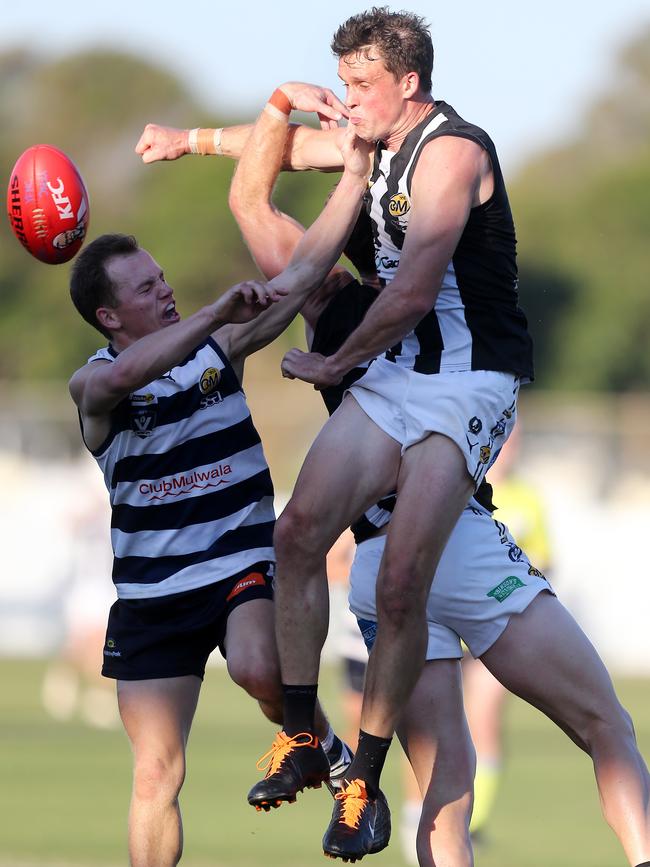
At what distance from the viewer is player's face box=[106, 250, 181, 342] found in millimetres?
5957

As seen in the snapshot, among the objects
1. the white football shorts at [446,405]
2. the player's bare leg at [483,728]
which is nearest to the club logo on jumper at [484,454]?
the white football shorts at [446,405]

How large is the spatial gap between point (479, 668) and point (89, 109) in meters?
49.7

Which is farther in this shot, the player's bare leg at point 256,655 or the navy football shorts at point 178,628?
the navy football shorts at point 178,628

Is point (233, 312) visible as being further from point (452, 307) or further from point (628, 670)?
point (628, 670)

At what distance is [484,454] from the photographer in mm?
5418

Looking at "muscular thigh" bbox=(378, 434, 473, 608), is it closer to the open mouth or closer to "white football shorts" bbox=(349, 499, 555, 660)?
"white football shorts" bbox=(349, 499, 555, 660)

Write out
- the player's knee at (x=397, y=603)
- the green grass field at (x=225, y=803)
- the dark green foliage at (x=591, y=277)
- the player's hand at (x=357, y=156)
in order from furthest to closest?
the dark green foliage at (x=591, y=277), the green grass field at (x=225, y=803), the player's hand at (x=357, y=156), the player's knee at (x=397, y=603)

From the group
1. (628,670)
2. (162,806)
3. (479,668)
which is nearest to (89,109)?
(628,670)

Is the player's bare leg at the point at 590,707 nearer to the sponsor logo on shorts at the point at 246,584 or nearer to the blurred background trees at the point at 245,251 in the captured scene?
the sponsor logo on shorts at the point at 246,584

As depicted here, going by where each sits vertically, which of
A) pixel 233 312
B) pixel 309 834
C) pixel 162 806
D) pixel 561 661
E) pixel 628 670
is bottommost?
pixel 628 670

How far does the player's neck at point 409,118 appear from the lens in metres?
5.35

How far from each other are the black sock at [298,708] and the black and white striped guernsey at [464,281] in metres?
1.18

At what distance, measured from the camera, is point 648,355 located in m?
36.6

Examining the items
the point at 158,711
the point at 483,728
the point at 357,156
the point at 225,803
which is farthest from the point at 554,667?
the point at 225,803
